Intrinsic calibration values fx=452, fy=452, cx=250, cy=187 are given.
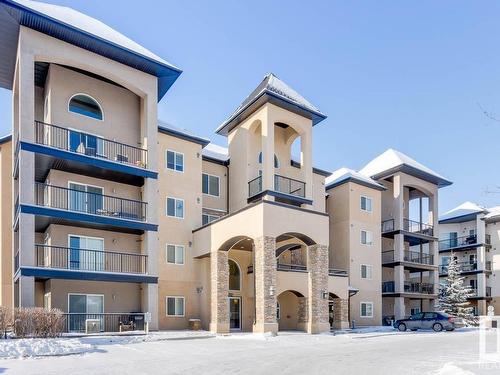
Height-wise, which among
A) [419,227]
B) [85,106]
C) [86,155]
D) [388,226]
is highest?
[85,106]

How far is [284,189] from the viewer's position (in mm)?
29359

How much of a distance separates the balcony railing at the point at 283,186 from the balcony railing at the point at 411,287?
14061 millimetres

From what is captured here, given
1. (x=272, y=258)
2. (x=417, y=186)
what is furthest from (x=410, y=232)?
(x=272, y=258)

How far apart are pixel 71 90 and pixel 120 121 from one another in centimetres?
297

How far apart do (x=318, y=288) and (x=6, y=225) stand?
16980 mm

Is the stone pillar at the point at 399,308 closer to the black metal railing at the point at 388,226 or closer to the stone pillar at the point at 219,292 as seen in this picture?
the black metal railing at the point at 388,226

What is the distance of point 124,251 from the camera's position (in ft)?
78.3

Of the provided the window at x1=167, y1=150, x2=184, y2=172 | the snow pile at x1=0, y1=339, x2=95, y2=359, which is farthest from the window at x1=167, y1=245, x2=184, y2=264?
the snow pile at x1=0, y1=339, x2=95, y2=359

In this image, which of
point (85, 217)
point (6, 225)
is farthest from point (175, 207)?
point (6, 225)

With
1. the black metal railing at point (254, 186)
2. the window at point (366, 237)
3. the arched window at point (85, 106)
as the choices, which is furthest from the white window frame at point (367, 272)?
the arched window at point (85, 106)

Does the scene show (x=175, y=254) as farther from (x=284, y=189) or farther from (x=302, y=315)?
(x=284, y=189)

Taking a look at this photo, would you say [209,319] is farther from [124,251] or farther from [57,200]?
[57,200]

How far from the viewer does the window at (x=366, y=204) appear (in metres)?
35.0

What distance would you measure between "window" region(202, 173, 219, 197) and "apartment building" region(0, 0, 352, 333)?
0.54ft
